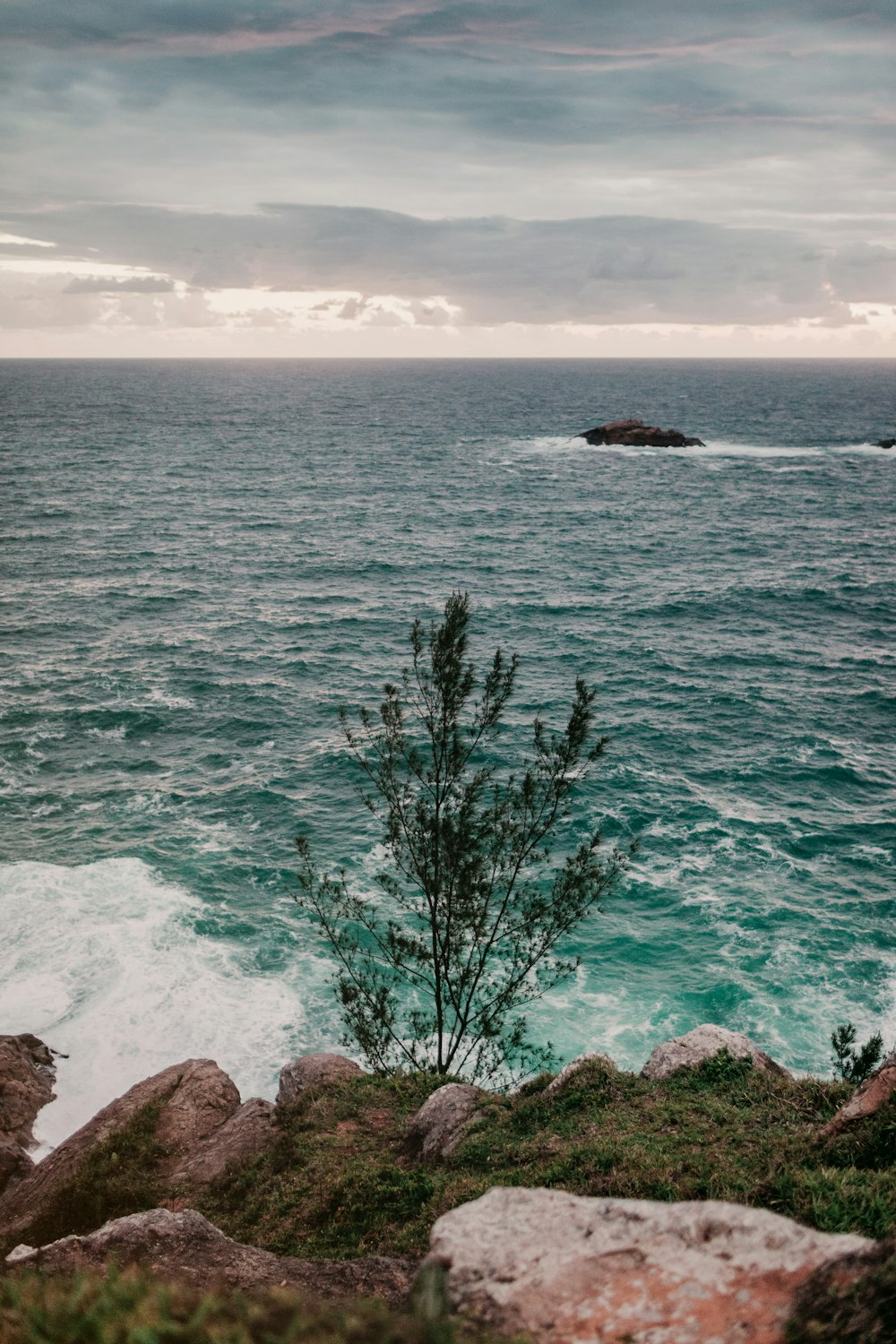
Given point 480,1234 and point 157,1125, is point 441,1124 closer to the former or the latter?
point 157,1125

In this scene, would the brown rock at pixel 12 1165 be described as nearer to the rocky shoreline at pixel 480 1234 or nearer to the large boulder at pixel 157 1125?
the rocky shoreline at pixel 480 1234

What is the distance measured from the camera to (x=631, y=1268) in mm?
8438

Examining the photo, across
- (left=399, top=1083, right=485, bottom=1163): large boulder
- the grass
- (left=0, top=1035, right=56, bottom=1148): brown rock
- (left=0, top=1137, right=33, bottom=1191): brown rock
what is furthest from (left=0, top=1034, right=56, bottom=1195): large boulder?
(left=399, top=1083, right=485, bottom=1163): large boulder

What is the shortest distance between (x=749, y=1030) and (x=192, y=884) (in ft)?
89.4

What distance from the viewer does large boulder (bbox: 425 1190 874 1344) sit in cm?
764

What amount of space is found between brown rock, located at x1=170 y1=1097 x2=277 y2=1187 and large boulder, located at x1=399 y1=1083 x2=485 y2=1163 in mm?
4485

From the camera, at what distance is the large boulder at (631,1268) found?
7.64 m

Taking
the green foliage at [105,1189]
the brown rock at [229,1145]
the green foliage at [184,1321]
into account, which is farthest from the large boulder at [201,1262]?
the green foliage at [184,1321]

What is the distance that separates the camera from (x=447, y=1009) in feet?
118

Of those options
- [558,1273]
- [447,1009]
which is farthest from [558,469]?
[558,1273]

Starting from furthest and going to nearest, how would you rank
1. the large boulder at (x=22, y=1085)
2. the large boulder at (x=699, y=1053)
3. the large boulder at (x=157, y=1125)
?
the large boulder at (x=22, y=1085) → the large boulder at (x=157, y=1125) → the large boulder at (x=699, y=1053)

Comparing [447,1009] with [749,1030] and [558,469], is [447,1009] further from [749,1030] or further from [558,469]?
[558,469]

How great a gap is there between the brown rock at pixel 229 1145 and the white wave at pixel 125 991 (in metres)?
8.16

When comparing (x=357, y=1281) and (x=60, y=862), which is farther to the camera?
(x=60, y=862)
